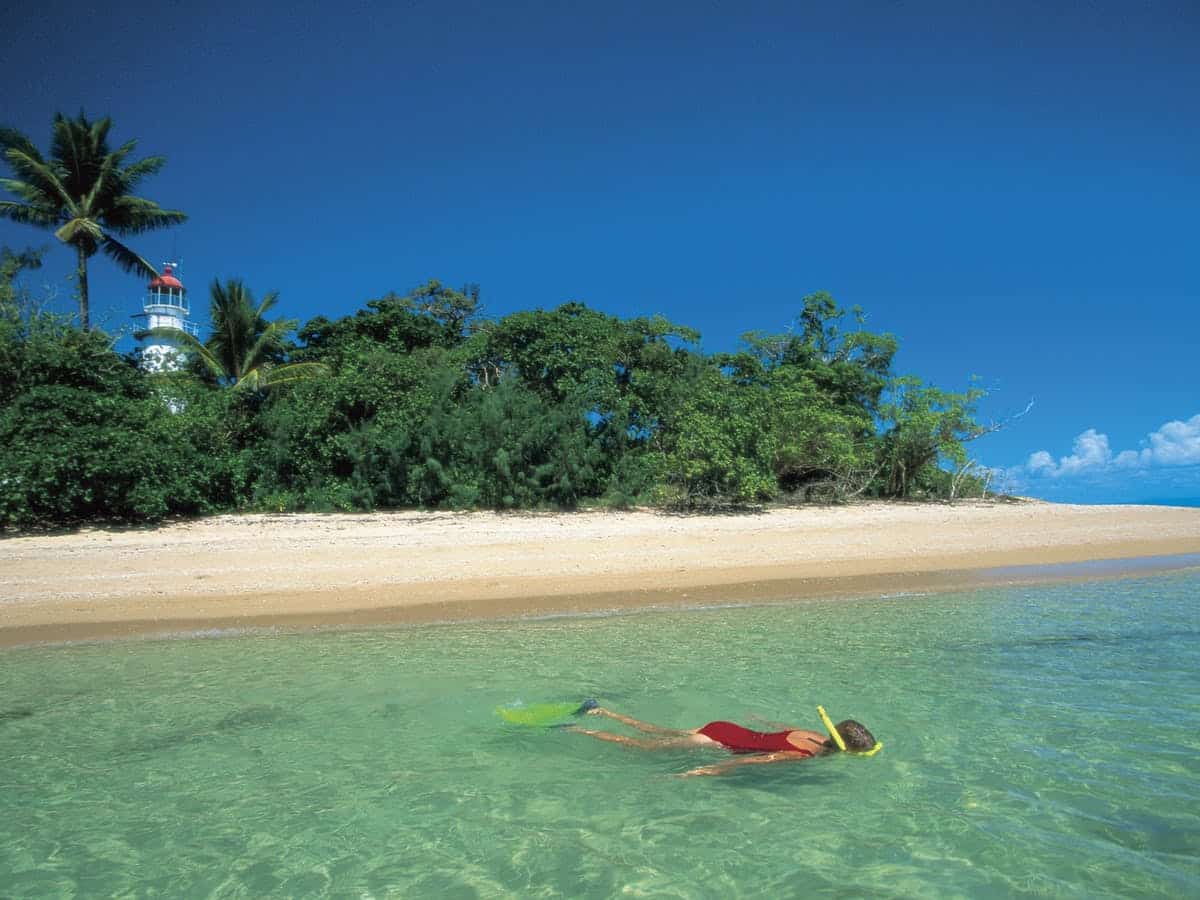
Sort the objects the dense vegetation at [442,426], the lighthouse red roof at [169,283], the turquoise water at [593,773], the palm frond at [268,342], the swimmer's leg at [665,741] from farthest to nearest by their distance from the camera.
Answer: the lighthouse red roof at [169,283]
the palm frond at [268,342]
the dense vegetation at [442,426]
the swimmer's leg at [665,741]
the turquoise water at [593,773]

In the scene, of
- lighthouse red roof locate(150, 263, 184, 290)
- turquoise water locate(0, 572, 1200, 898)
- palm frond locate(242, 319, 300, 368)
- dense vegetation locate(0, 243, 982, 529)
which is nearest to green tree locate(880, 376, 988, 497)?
dense vegetation locate(0, 243, 982, 529)

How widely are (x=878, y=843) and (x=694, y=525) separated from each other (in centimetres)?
1229

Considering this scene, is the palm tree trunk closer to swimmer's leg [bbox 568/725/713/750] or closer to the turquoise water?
the turquoise water

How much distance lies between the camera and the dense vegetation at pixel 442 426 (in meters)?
14.4

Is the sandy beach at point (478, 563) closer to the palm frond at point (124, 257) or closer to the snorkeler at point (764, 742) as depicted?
the snorkeler at point (764, 742)

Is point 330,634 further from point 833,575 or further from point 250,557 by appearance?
point 833,575

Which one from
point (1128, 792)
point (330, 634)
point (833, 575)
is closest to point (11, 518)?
point (330, 634)

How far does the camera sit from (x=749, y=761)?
16.2 ft

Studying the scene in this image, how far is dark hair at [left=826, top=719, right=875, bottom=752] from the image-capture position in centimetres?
496

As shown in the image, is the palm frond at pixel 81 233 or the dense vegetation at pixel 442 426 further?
the palm frond at pixel 81 233

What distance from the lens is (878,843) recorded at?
3904 millimetres

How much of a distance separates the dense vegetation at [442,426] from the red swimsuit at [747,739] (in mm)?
12290

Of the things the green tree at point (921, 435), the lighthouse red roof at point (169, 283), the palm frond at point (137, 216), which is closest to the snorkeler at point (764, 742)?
the green tree at point (921, 435)

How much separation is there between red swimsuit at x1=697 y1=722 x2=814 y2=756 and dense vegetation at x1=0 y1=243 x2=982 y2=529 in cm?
1229
